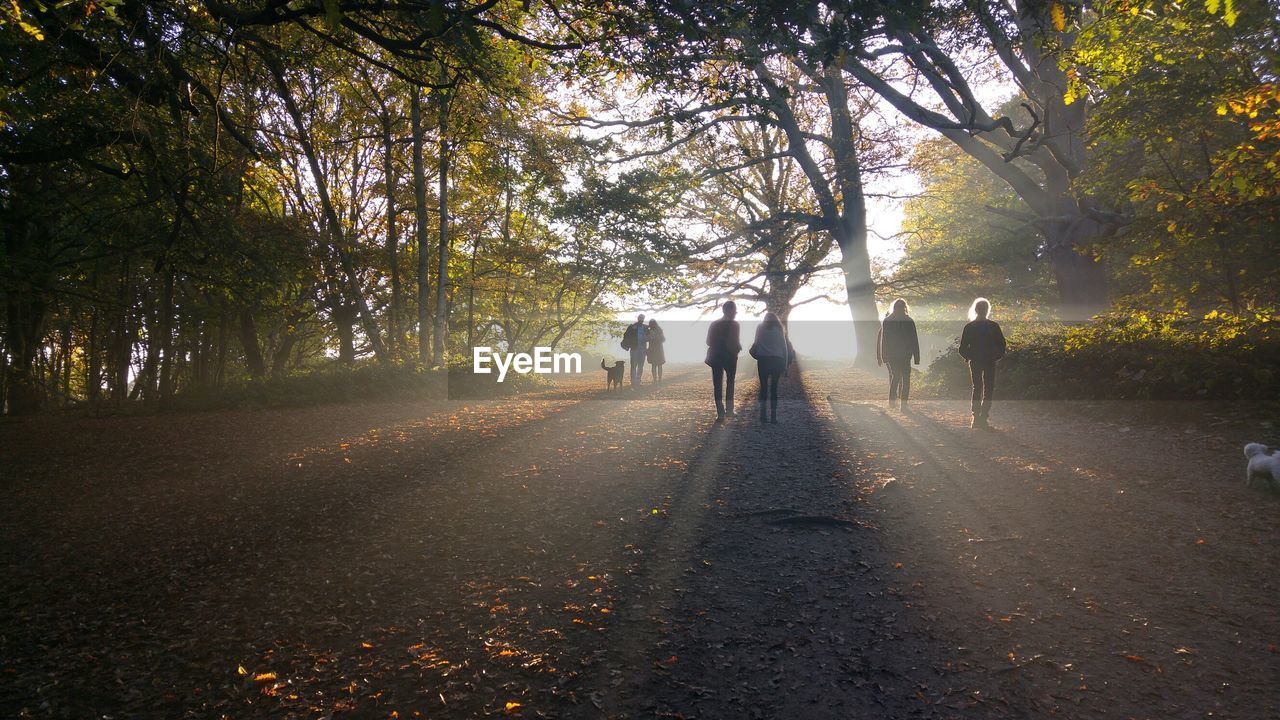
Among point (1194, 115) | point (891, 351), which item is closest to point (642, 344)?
point (891, 351)

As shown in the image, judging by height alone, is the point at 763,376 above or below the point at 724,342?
below

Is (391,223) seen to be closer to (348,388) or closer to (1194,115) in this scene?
(348,388)

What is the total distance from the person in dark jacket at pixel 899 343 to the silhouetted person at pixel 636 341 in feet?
28.6

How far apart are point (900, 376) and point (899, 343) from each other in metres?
1.06

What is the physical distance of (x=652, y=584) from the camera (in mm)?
4043

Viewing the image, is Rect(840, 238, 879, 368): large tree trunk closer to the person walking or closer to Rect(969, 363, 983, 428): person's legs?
the person walking

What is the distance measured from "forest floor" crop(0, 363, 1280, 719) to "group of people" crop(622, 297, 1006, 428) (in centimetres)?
160

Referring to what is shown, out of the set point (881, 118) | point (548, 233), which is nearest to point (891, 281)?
point (881, 118)

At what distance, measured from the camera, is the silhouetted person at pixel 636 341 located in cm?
1998

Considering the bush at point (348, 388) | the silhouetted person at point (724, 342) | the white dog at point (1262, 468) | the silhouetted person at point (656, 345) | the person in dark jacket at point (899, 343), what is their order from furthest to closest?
the silhouetted person at point (656, 345) → the bush at point (348, 388) → the person in dark jacket at point (899, 343) → the silhouetted person at point (724, 342) → the white dog at point (1262, 468)

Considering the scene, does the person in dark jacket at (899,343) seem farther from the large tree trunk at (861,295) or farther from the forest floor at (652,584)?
the large tree trunk at (861,295)

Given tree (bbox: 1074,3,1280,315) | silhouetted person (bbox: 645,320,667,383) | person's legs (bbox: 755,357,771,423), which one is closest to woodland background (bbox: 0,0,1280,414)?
tree (bbox: 1074,3,1280,315)

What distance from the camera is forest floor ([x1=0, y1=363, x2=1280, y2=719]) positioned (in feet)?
9.34

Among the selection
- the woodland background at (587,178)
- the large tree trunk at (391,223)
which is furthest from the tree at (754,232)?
the large tree trunk at (391,223)
